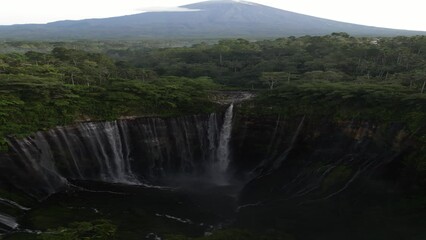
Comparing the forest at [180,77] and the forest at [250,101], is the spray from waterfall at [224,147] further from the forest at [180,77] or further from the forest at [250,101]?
the forest at [180,77]

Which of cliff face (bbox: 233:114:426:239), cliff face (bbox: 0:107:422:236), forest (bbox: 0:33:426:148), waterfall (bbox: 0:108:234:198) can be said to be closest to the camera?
cliff face (bbox: 233:114:426:239)

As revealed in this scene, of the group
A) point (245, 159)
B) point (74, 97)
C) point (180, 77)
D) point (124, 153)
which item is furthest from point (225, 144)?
point (74, 97)

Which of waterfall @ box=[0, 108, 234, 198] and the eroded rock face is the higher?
the eroded rock face

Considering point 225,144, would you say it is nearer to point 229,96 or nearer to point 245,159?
point 245,159

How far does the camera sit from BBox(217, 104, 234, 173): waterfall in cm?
3228

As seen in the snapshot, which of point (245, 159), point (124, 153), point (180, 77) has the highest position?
point (180, 77)

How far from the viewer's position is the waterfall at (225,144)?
3228 cm

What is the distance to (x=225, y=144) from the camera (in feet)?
106

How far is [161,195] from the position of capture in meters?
27.5

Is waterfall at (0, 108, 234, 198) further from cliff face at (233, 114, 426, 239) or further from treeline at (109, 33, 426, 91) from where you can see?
treeline at (109, 33, 426, 91)

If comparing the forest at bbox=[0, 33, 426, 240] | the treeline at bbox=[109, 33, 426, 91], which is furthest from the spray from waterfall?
the treeline at bbox=[109, 33, 426, 91]

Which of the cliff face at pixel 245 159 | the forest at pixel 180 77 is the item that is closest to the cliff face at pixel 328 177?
the cliff face at pixel 245 159

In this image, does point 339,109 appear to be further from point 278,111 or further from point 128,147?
point 128,147

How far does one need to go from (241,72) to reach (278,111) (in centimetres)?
1645
